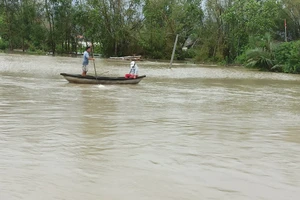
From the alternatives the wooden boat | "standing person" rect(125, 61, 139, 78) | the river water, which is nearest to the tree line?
"standing person" rect(125, 61, 139, 78)

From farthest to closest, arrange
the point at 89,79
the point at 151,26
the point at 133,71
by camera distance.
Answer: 1. the point at 151,26
2. the point at 133,71
3. the point at 89,79

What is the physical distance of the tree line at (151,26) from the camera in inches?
1713

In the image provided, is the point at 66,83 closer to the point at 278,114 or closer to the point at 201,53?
the point at 278,114

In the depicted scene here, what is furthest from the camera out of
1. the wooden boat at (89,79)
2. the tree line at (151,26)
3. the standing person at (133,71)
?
the tree line at (151,26)

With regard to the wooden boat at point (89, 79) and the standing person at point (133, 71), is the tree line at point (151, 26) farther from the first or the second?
the wooden boat at point (89, 79)

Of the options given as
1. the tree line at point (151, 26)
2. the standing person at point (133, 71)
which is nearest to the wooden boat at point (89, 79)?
the standing person at point (133, 71)

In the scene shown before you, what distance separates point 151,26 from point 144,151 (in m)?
45.5

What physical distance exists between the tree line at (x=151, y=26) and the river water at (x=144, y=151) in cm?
2936

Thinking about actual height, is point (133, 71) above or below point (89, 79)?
above

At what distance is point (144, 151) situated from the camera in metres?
6.53

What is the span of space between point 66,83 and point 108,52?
3512 cm

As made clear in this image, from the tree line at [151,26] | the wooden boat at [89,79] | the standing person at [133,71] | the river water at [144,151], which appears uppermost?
the tree line at [151,26]

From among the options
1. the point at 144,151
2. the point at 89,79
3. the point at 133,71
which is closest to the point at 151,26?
the point at 133,71

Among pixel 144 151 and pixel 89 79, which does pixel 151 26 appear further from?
pixel 144 151
